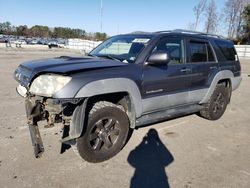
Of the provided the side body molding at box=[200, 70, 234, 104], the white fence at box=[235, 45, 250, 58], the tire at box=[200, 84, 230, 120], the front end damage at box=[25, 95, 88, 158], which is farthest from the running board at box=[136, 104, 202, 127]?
the white fence at box=[235, 45, 250, 58]

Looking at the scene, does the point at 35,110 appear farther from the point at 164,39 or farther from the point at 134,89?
the point at 164,39

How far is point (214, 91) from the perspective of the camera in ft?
19.1

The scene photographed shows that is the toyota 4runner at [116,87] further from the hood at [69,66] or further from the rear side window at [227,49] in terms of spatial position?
the rear side window at [227,49]

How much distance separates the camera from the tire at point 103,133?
3.65m

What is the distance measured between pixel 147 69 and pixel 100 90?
95cm

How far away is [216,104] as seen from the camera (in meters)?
6.00

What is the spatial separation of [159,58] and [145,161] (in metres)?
1.54

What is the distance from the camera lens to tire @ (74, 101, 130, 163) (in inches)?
144

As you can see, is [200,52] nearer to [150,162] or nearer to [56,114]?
[150,162]

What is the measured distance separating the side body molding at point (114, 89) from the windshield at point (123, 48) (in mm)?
484

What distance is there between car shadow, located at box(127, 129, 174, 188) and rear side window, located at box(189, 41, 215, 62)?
171 cm

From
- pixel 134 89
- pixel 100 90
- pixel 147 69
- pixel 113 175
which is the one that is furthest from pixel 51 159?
pixel 147 69

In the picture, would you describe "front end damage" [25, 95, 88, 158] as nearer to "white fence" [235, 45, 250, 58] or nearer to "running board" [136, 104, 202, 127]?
"running board" [136, 104, 202, 127]

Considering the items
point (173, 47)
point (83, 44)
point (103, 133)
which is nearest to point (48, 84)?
point (103, 133)
